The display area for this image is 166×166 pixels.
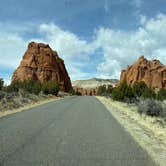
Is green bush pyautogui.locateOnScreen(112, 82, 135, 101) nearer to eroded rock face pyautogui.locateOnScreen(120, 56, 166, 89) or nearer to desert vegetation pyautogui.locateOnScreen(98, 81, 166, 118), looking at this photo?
desert vegetation pyautogui.locateOnScreen(98, 81, 166, 118)

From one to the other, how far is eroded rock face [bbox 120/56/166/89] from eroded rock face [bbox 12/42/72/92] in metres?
33.2

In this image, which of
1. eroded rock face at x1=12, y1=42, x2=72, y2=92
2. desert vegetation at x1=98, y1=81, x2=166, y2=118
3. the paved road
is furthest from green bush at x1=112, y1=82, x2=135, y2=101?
eroded rock face at x1=12, y1=42, x2=72, y2=92

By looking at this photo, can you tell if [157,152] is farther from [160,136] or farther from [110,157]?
[160,136]

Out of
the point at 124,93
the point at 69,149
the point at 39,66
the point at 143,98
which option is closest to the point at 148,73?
the point at 39,66

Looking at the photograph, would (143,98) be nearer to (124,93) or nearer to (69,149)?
(124,93)

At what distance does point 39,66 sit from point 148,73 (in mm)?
51370

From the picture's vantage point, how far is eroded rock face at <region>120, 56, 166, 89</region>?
16625cm

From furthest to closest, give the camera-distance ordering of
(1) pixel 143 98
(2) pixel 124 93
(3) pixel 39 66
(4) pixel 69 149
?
(3) pixel 39 66 < (2) pixel 124 93 < (1) pixel 143 98 < (4) pixel 69 149

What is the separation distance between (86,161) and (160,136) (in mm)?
7201

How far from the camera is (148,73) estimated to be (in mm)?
168125

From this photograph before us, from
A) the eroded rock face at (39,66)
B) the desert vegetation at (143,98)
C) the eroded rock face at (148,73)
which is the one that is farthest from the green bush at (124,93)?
the eroded rock face at (148,73)

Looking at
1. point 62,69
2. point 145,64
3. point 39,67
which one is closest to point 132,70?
point 145,64

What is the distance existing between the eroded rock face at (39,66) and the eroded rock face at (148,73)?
3315 centimetres

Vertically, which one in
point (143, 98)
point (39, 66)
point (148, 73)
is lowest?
point (143, 98)
